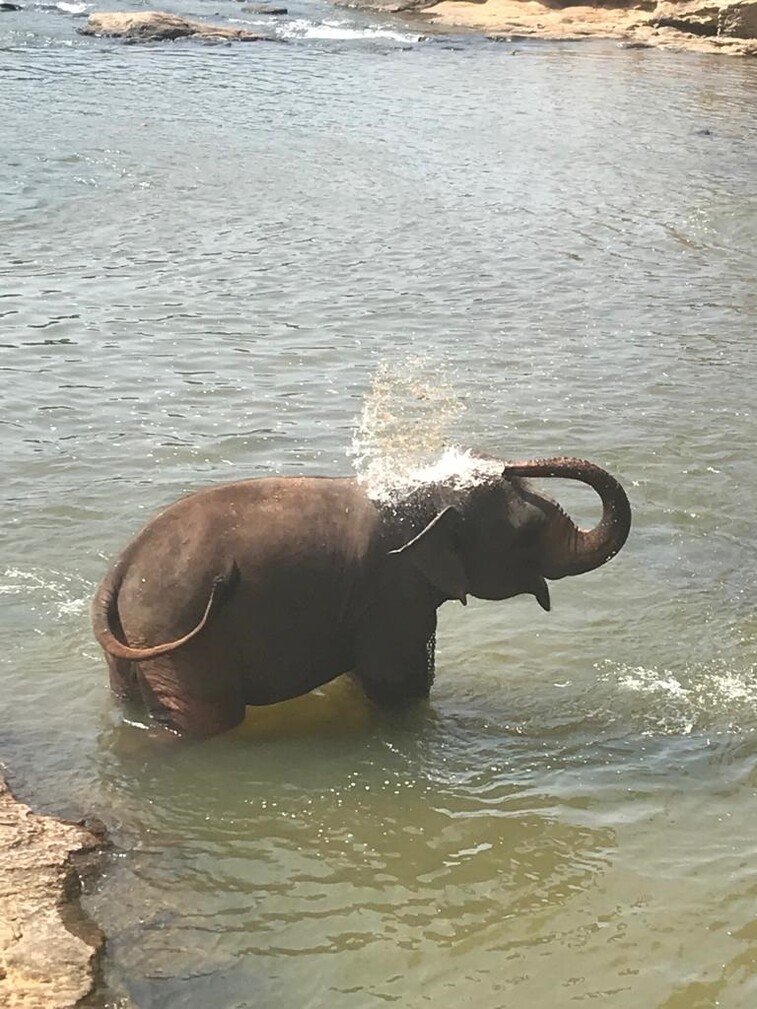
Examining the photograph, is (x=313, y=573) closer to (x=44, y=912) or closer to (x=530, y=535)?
(x=530, y=535)

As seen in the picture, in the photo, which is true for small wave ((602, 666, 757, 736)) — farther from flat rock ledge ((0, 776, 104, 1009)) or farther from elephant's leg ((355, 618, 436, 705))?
flat rock ledge ((0, 776, 104, 1009))

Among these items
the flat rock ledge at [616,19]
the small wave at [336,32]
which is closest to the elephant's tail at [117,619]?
the flat rock ledge at [616,19]

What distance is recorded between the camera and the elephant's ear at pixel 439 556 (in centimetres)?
543

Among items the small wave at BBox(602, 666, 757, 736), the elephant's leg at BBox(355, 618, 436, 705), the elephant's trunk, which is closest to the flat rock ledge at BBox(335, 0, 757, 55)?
the small wave at BBox(602, 666, 757, 736)

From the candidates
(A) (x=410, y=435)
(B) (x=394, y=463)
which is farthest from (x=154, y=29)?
(B) (x=394, y=463)

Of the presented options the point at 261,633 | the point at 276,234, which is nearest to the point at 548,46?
the point at 276,234

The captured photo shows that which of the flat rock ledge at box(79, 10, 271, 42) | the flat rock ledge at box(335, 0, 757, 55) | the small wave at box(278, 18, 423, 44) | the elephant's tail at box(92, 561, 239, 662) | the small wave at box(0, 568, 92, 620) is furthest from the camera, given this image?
the small wave at box(278, 18, 423, 44)

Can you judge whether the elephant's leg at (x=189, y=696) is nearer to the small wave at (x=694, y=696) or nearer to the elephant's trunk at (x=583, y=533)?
the elephant's trunk at (x=583, y=533)

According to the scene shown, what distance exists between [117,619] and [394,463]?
4.05ft

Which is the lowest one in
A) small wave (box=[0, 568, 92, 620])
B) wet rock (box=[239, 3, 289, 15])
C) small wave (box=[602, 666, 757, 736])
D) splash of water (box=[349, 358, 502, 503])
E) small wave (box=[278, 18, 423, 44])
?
small wave (box=[602, 666, 757, 736])

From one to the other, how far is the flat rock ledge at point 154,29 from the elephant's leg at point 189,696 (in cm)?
2660

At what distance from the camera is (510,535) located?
217 inches

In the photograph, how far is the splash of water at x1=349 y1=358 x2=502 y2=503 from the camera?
5566 mm

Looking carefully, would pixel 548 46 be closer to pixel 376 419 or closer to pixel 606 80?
pixel 606 80
